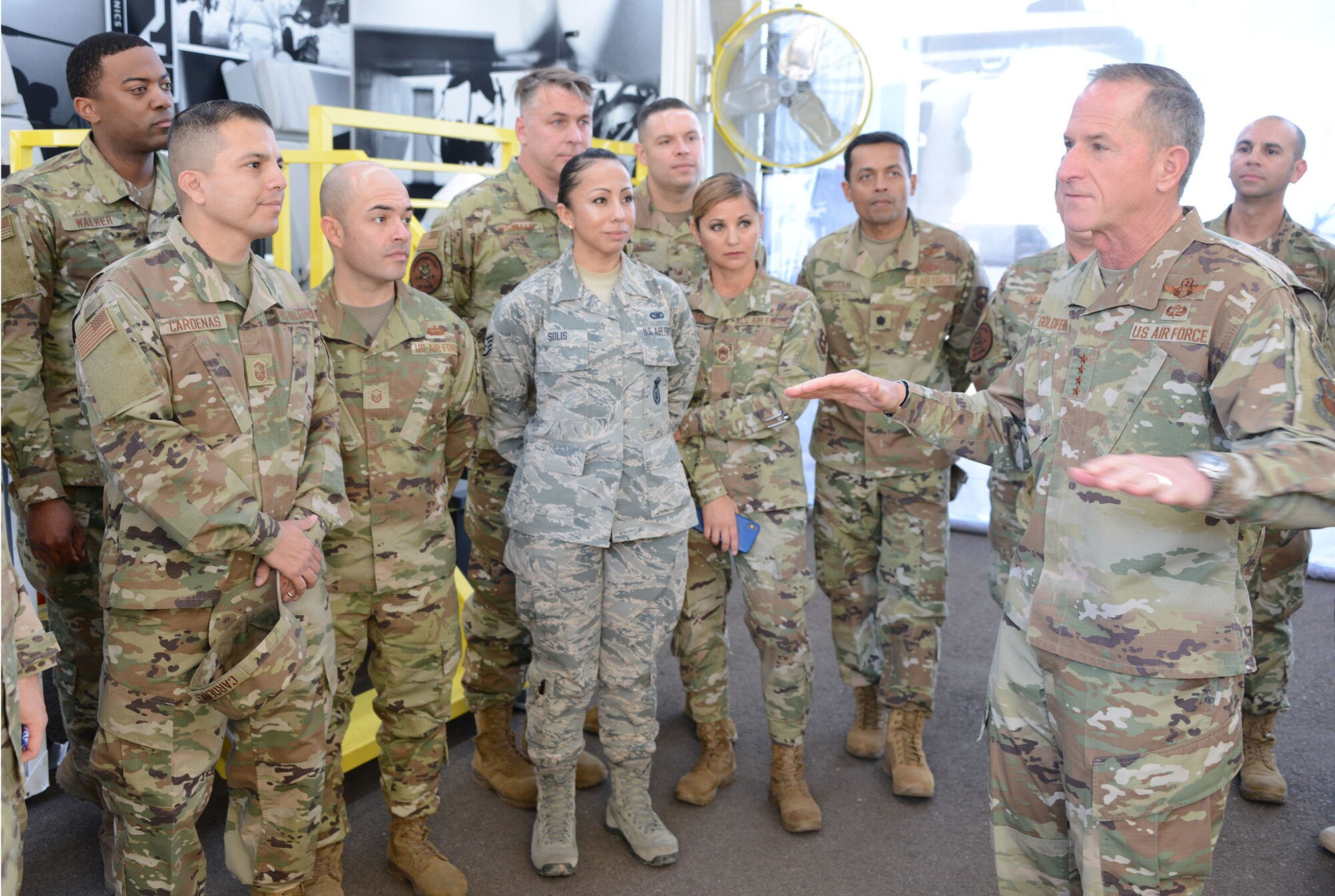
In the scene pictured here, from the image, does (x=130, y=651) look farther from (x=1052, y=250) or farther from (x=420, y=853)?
(x=1052, y=250)

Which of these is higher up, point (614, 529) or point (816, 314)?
point (816, 314)

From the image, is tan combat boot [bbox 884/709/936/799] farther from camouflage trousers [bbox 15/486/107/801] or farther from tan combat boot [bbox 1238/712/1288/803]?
camouflage trousers [bbox 15/486/107/801]

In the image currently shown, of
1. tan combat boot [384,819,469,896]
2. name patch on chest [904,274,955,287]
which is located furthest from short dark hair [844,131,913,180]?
tan combat boot [384,819,469,896]

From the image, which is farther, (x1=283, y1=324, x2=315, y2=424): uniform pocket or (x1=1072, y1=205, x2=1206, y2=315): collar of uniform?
(x1=283, y1=324, x2=315, y2=424): uniform pocket

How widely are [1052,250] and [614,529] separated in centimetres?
171

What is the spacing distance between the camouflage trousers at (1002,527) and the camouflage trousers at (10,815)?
8.92 feet

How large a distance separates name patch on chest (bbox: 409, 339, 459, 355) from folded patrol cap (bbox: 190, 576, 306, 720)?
65 centimetres

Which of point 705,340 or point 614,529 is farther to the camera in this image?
point 705,340

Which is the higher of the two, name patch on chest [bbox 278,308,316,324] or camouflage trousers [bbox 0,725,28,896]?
name patch on chest [bbox 278,308,316,324]

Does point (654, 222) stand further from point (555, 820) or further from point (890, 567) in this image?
point (555, 820)

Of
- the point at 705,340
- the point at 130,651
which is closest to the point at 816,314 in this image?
the point at 705,340

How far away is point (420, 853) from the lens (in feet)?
8.57

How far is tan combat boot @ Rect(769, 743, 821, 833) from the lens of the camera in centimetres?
294

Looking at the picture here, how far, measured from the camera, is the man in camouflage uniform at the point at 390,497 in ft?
8.02
